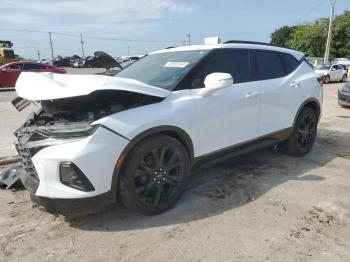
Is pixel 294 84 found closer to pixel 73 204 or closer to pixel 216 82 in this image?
pixel 216 82

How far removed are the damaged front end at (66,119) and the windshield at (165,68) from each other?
0.45 m

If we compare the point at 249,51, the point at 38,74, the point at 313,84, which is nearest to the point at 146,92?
the point at 38,74

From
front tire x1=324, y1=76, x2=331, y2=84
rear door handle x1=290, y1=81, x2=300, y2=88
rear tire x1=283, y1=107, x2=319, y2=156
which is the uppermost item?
rear door handle x1=290, y1=81, x2=300, y2=88

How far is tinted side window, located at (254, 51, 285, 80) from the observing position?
4648 millimetres

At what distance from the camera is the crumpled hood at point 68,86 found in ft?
9.98

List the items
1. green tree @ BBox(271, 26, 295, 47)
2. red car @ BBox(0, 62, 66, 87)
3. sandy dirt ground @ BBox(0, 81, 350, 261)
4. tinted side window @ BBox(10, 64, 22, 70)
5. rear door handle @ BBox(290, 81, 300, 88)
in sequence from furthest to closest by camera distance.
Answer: green tree @ BBox(271, 26, 295, 47) → tinted side window @ BBox(10, 64, 22, 70) → red car @ BBox(0, 62, 66, 87) → rear door handle @ BBox(290, 81, 300, 88) → sandy dirt ground @ BBox(0, 81, 350, 261)

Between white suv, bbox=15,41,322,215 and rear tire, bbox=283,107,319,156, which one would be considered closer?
white suv, bbox=15,41,322,215

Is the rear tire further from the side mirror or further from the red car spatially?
the red car

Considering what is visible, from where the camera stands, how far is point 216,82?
141 inches

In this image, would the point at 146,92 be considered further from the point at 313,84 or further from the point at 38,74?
the point at 313,84

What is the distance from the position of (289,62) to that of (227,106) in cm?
187

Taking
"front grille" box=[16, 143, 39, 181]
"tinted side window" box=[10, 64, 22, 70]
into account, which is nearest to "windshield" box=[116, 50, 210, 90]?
"front grille" box=[16, 143, 39, 181]

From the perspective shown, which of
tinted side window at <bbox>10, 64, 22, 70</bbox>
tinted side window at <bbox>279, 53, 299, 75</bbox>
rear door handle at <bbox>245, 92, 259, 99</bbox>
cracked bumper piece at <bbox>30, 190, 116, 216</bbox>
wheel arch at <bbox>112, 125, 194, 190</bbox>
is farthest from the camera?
tinted side window at <bbox>10, 64, 22, 70</bbox>

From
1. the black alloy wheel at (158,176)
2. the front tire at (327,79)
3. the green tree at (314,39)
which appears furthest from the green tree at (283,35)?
the black alloy wheel at (158,176)
